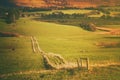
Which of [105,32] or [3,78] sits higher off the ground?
[105,32]

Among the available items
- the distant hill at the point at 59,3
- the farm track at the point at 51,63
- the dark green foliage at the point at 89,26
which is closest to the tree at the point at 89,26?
the dark green foliage at the point at 89,26

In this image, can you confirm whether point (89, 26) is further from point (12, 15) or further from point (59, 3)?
point (12, 15)

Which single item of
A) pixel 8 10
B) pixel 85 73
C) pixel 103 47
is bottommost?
pixel 85 73

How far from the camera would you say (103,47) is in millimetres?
6398

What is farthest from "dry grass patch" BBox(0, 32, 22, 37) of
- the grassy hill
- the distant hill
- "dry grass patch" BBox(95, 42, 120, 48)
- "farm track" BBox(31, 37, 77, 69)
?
"dry grass patch" BBox(95, 42, 120, 48)

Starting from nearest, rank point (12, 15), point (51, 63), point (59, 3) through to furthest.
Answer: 1. point (51, 63)
2. point (12, 15)
3. point (59, 3)

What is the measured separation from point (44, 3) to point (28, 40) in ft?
3.27

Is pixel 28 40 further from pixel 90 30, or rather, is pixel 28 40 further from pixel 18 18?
pixel 90 30

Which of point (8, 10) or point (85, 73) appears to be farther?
point (8, 10)

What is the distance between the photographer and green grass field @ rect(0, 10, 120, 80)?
605 cm

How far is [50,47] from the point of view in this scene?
622 cm

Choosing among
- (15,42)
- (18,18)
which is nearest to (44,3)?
(18,18)

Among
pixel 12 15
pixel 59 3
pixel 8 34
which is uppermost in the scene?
pixel 59 3

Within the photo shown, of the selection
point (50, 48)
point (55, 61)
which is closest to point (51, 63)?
point (55, 61)
